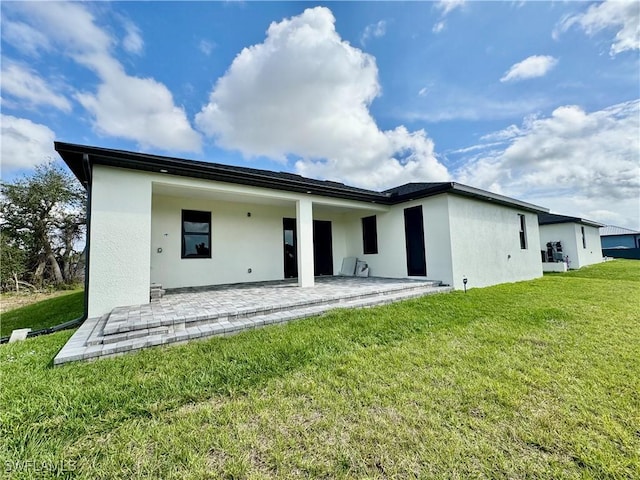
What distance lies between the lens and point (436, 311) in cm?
554

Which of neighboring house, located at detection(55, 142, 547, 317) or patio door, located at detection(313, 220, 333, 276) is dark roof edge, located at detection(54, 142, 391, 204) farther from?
patio door, located at detection(313, 220, 333, 276)

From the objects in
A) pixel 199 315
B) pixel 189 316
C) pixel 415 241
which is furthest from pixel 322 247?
pixel 189 316

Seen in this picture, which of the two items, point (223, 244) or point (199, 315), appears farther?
point (223, 244)

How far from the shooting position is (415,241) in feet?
29.6

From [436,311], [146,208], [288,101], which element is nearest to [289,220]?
[288,101]

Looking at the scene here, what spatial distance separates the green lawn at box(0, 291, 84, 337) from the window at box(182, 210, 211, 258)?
10.2ft

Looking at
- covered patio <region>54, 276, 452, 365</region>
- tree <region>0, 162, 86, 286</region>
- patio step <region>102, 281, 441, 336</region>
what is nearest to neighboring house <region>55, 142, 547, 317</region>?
covered patio <region>54, 276, 452, 365</region>

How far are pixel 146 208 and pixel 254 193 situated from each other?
2496mm

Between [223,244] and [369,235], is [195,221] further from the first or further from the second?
[369,235]

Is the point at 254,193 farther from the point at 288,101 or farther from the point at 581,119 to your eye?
the point at 581,119

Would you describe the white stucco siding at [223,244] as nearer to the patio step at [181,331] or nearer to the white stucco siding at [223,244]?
the white stucco siding at [223,244]

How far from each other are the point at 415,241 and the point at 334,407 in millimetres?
7432

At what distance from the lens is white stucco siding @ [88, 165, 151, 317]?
5016mm

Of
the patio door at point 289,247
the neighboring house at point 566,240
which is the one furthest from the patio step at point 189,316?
the neighboring house at point 566,240
